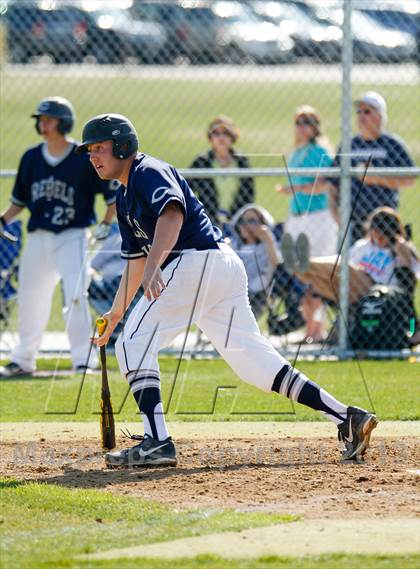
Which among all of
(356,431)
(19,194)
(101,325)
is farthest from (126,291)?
(19,194)

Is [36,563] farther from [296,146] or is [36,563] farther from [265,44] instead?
[265,44]

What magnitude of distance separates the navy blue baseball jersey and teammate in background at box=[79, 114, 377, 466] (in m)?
4.51

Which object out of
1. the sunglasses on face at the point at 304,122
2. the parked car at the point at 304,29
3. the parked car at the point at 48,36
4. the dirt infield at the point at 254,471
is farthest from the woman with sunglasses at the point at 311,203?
the parked car at the point at 48,36

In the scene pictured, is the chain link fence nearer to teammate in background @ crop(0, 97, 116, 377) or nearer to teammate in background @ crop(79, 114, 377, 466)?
teammate in background @ crop(0, 97, 116, 377)

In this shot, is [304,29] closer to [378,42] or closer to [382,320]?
[378,42]

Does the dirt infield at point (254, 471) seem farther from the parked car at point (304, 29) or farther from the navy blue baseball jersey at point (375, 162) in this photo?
the parked car at point (304, 29)

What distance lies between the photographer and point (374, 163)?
1143 centimetres

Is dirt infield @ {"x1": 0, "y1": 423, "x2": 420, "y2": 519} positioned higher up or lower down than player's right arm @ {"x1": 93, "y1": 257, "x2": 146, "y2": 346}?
lower down

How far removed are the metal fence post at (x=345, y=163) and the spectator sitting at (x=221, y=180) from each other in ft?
3.33

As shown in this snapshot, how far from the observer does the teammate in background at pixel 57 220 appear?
1040 cm

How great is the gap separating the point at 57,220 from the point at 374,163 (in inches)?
120

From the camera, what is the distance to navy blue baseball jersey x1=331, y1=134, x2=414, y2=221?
11.3 meters

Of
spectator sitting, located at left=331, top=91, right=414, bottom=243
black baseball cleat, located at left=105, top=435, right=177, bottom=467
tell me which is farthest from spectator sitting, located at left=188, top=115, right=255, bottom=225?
black baseball cleat, located at left=105, top=435, right=177, bottom=467

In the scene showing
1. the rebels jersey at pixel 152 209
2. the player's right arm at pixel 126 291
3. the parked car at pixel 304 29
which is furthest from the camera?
the parked car at pixel 304 29
